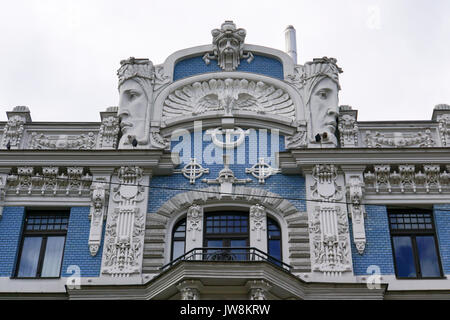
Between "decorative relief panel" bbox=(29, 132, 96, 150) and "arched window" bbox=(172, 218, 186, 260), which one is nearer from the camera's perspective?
"arched window" bbox=(172, 218, 186, 260)

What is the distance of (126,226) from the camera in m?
23.1

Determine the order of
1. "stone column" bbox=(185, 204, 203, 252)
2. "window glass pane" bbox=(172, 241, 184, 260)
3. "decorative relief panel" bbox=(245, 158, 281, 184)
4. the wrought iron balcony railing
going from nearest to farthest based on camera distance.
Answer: the wrought iron balcony railing → "stone column" bbox=(185, 204, 203, 252) → "window glass pane" bbox=(172, 241, 184, 260) → "decorative relief panel" bbox=(245, 158, 281, 184)

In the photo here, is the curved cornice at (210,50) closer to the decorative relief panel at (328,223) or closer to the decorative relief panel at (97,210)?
the decorative relief panel at (328,223)

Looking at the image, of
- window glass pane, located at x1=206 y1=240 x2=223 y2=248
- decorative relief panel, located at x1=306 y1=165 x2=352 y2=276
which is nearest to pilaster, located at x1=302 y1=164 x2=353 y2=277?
decorative relief panel, located at x1=306 y1=165 x2=352 y2=276

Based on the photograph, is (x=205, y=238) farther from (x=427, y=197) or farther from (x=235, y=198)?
(x=427, y=197)

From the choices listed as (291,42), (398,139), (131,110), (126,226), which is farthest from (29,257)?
(291,42)

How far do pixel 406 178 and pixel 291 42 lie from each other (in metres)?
8.38

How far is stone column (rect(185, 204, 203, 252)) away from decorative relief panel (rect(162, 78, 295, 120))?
11.7 ft

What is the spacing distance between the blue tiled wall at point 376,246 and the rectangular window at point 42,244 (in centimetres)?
829

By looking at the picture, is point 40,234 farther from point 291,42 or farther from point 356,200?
point 291,42

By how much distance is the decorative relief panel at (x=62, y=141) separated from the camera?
25156 mm

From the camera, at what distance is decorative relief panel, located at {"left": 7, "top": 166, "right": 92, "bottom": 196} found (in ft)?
79.0

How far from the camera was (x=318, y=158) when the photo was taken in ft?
79.3

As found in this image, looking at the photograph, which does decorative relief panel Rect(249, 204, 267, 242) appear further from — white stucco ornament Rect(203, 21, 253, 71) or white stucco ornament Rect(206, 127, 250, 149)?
white stucco ornament Rect(203, 21, 253, 71)
